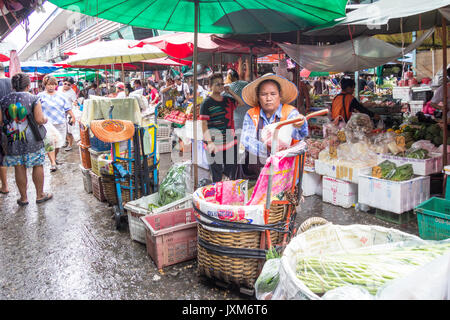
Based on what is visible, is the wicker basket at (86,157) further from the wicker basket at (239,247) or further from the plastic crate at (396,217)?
the plastic crate at (396,217)

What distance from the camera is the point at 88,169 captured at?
653 centimetres

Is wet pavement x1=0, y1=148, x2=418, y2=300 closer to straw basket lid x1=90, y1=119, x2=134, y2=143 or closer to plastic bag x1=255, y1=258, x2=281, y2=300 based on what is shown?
plastic bag x1=255, y1=258, x2=281, y2=300

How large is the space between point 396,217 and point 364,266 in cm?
350

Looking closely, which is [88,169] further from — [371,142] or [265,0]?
[371,142]

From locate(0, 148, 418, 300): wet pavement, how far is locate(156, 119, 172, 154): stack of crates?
170 inches

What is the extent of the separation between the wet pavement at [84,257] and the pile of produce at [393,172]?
624 mm

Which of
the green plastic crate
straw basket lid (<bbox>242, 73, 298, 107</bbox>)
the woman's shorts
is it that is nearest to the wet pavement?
the woman's shorts

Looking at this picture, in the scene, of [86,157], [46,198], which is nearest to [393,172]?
[86,157]

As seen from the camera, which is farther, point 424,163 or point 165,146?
point 165,146

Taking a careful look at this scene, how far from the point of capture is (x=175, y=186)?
449 cm

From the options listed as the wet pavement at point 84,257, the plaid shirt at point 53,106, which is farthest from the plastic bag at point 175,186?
the plaid shirt at point 53,106

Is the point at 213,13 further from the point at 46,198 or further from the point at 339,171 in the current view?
the point at 46,198

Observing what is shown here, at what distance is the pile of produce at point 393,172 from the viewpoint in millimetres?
4875

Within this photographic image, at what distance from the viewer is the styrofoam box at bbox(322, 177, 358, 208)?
17.9ft
